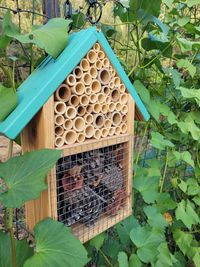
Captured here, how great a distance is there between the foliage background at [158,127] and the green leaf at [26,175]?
1.08 feet

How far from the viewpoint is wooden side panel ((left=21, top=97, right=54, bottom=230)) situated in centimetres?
68

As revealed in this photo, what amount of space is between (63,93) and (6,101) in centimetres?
14

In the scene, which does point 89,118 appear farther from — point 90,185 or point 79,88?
point 90,185

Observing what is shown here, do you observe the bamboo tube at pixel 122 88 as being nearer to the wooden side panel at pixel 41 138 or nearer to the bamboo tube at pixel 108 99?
the bamboo tube at pixel 108 99

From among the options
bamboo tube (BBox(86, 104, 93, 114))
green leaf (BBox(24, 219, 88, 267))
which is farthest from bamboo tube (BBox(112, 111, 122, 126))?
green leaf (BBox(24, 219, 88, 267))

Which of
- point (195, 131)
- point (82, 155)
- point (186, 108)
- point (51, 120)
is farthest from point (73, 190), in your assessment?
point (186, 108)

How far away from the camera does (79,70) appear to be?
75 centimetres

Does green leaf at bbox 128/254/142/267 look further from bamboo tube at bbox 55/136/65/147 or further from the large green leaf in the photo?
the large green leaf

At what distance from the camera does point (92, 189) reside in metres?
0.86

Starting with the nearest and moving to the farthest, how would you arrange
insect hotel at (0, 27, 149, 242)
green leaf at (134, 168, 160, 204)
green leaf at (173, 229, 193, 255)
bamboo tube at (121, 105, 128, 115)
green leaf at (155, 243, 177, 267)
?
insect hotel at (0, 27, 149, 242), bamboo tube at (121, 105, 128, 115), green leaf at (134, 168, 160, 204), green leaf at (155, 243, 177, 267), green leaf at (173, 229, 193, 255)

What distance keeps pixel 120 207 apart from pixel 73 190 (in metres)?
0.22

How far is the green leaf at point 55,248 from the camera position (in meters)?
0.62

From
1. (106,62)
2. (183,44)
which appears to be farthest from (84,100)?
(183,44)

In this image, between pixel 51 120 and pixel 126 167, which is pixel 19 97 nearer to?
pixel 51 120
